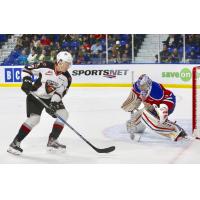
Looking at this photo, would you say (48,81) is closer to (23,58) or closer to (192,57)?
(23,58)

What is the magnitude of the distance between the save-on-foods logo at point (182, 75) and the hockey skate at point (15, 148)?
3812 mm

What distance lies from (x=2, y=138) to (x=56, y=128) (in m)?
0.53

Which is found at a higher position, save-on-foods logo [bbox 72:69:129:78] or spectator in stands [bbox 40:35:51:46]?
spectator in stands [bbox 40:35:51:46]

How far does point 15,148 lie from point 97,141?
0.65 metres

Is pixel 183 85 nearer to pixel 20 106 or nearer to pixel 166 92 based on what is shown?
pixel 20 106

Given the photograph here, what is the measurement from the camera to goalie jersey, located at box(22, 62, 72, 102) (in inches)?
112

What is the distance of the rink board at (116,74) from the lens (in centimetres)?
640

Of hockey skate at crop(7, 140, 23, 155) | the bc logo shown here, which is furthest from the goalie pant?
the bc logo

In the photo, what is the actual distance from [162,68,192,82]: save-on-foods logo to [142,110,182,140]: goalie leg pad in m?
3.09

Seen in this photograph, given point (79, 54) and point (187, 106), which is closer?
point (187, 106)

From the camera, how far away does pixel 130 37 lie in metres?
6.64

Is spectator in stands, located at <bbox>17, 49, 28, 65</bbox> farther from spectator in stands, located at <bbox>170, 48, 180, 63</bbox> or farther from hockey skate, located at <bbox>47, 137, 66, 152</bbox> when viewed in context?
hockey skate, located at <bbox>47, 137, 66, 152</bbox>

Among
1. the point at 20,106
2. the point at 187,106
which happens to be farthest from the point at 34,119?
the point at 187,106

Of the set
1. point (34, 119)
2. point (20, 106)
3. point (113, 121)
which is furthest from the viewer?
point (20, 106)
